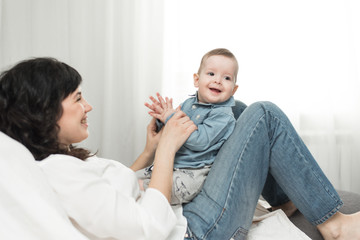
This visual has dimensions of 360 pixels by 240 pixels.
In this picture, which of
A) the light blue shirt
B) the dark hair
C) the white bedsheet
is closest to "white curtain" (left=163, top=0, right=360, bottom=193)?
the light blue shirt

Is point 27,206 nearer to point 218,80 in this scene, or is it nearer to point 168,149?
point 168,149

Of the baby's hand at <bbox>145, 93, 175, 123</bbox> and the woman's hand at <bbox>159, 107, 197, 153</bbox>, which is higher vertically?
the baby's hand at <bbox>145, 93, 175, 123</bbox>

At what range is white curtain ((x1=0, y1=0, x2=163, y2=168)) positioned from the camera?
7.27 ft

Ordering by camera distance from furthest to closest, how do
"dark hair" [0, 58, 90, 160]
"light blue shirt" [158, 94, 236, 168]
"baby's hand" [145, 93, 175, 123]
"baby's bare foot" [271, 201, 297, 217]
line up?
"baby's bare foot" [271, 201, 297, 217] → "baby's hand" [145, 93, 175, 123] → "light blue shirt" [158, 94, 236, 168] → "dark hair" [0, 58, 90, 160]

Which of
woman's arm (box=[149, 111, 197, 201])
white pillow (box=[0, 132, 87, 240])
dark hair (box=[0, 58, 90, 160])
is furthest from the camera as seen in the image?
woman's arm (box=[149, 111, 197, 201])

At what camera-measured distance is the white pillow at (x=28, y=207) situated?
0.82 meters

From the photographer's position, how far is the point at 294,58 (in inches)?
98.7

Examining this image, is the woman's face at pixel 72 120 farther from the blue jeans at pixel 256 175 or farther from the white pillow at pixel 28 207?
the blue jeans at pixel 256 175

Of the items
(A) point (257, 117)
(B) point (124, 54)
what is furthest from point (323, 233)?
(B) point (124, 54)

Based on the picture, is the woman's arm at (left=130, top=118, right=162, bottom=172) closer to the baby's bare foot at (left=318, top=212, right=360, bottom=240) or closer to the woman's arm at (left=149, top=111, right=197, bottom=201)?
the woman's arm at (left=149, top=111, right=197, bottom=201)

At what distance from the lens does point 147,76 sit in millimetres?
2369

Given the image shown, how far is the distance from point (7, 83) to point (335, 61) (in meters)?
2.24

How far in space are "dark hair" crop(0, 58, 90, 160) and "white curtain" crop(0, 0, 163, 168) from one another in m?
1.30

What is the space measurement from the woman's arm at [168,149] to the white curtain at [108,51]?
106 centimetres
